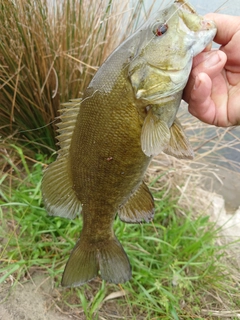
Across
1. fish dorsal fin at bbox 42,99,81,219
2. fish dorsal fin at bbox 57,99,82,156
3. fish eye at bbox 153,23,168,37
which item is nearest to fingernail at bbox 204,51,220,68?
fish eye at bbox 153,23,168,37

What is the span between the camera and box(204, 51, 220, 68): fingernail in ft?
4.90

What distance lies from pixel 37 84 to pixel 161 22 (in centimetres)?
150

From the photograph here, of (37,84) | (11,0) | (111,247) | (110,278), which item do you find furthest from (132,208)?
(11,0)

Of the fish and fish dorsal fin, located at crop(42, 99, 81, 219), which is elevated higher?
the fish

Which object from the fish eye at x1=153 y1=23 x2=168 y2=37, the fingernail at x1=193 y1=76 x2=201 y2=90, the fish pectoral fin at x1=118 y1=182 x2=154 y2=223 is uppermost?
the fish eye at x1=153 y1=23 x2=168 y2=37

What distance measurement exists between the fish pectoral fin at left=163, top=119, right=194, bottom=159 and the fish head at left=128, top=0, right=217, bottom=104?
0.23 m

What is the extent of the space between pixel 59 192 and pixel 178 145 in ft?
1.99

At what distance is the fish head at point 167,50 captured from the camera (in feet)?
4.43

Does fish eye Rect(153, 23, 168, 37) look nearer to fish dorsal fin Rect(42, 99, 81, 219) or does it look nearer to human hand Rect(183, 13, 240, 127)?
human hand Rect(183, 13, 240, 127)

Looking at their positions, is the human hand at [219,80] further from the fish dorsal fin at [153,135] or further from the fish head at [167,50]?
the fish dorsal fin at [153,135]

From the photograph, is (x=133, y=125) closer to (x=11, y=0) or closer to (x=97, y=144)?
(x=97, y=144)

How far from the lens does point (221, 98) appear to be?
1.84 meters

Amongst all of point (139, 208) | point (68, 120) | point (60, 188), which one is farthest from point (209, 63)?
point (60, 188)

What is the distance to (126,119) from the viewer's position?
142 cm
